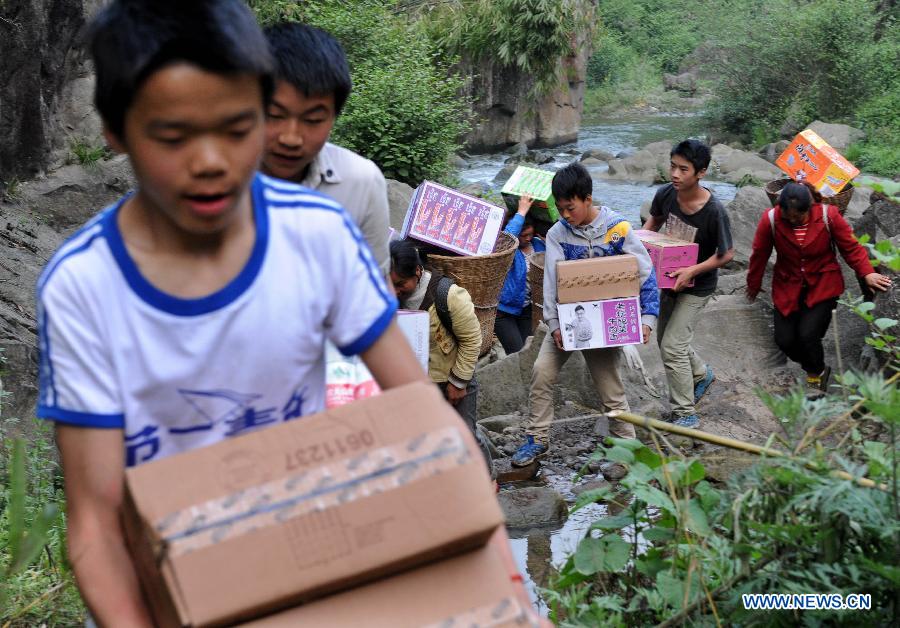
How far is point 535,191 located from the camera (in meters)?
6.56

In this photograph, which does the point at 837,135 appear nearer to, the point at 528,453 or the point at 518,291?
the point at 518,291

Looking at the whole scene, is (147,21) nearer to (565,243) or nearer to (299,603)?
(299,603)

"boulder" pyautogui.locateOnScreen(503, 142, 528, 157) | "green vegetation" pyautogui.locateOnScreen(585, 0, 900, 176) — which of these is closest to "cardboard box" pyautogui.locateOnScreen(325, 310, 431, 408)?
"green vegetation" pyautogui.locateOnScreen(585, 0, 900, 176)

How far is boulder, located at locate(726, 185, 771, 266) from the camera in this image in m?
10.3

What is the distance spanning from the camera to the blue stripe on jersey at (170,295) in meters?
1.30

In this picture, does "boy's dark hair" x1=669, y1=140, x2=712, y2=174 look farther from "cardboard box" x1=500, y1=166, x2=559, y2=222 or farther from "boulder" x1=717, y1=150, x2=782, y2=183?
"boulder" x1=717, y1=150, x2=782, y2=183

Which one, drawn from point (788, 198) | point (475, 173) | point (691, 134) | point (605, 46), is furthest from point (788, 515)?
point (605, 46)

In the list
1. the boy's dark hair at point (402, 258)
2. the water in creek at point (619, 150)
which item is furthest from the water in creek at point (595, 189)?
the boy's dark hair at point (402, 258)

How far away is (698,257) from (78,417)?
5.17 meters

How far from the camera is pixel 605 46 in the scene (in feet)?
102

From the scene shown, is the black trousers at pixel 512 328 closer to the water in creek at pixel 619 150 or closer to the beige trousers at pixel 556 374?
the beige trousers at pixel 556 374

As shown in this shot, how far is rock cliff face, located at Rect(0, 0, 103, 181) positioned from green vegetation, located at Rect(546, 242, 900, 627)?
6990 millimetres

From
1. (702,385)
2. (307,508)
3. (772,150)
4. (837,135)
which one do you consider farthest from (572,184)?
(772,150)

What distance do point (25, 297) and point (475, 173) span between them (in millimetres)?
12616
